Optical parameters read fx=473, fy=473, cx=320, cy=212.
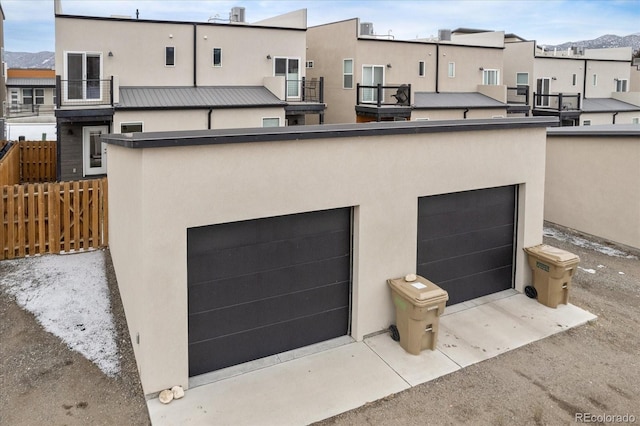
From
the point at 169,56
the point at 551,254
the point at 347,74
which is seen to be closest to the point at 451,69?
the point at 347,74

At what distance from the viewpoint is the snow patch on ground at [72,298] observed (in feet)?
25.1

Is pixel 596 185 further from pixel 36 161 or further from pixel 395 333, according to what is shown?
pixel 36 161

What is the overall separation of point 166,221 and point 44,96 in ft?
172

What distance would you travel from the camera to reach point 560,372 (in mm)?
7332

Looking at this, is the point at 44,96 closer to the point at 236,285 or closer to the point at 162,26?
the point at 162,26

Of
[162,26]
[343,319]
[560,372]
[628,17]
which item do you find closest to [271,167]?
[343,319]

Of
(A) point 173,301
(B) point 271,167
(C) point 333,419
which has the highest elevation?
(B) point 271,167

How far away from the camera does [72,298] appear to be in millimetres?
9109

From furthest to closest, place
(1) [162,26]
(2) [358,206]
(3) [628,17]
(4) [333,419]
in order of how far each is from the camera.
→ 1. (3) [628,17]
2. (1) [162,26]
3. (2) [358,206]
4. (4) [333,419]

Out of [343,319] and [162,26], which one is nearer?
[343,319]

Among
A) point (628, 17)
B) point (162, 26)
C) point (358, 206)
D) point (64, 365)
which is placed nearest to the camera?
point (64, 365)

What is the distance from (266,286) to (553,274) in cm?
587

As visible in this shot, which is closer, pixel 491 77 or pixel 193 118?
pixel 193 118

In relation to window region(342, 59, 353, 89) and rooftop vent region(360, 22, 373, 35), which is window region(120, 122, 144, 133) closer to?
window region(342, 59, 353, 89)
